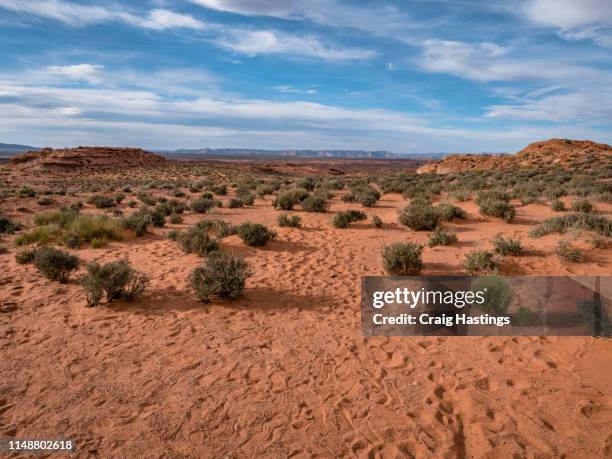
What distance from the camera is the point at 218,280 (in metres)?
6.38

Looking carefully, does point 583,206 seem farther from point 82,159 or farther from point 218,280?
point 82,159

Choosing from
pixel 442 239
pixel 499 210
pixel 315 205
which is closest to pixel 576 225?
pixel 442 239

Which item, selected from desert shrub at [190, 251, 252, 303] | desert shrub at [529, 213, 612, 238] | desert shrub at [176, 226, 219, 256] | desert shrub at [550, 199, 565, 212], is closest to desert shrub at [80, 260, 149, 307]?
desert shrub at [190, 251, 252, 303]

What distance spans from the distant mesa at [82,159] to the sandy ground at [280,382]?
51151 millimetres

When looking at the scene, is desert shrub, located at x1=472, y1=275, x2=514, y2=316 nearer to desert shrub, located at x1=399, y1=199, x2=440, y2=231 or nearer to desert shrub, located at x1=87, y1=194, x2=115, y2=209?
desert shrub, located at x1=399, y1=199, x2=440, y2=231

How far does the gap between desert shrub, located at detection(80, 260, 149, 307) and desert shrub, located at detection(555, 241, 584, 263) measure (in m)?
7.68

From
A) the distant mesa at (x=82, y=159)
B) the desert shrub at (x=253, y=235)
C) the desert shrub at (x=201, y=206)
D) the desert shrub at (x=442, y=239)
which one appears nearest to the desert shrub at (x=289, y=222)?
the desert shrub at (x=253, y=235)

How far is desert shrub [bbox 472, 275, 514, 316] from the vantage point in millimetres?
5395

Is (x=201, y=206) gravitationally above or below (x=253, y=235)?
above

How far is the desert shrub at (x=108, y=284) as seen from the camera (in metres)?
6.11

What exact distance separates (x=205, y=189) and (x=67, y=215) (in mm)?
13248

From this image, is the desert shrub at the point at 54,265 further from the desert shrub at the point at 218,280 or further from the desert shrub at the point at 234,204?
the desert shrub at the point at 234,204

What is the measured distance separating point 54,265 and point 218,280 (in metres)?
3.41

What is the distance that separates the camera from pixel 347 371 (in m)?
4.45
